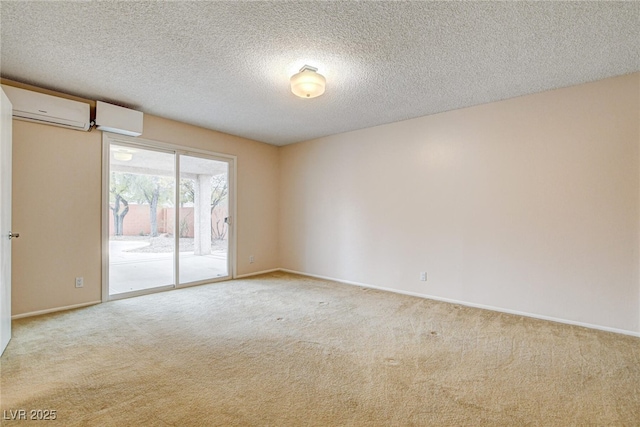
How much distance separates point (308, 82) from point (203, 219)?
3.31m

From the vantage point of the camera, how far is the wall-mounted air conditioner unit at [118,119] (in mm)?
3617

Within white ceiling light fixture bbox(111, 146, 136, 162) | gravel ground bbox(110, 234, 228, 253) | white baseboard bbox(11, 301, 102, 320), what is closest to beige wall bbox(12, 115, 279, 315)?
white baseboard bbox(11, 301, 102, 320)

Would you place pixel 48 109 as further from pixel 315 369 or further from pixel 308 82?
pixel 315 369

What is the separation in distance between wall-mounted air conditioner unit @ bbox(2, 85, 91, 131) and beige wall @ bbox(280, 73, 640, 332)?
3.48m

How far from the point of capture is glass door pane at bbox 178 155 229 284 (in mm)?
4738

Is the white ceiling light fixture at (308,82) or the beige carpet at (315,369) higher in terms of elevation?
the white ceiling light fixture at (308,82)

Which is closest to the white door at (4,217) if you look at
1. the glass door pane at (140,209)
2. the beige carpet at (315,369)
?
the beige carpet at (315,369)

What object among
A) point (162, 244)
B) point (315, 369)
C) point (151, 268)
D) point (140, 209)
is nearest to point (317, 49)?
point (315, 369)

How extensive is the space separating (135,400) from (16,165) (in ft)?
9.95

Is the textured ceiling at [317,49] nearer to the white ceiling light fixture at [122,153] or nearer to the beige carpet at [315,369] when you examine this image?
the white ceiling light fixture at [122,153]

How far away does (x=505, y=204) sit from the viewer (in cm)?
362

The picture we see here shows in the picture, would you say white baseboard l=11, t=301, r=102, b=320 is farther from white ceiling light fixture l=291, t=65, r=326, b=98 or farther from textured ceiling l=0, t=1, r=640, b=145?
white ceiling light fixture l=291, t=65, r=326, b=98

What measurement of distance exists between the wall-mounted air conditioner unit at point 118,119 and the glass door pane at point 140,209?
0.35m

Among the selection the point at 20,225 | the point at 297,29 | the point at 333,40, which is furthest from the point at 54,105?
the point at 333,40
